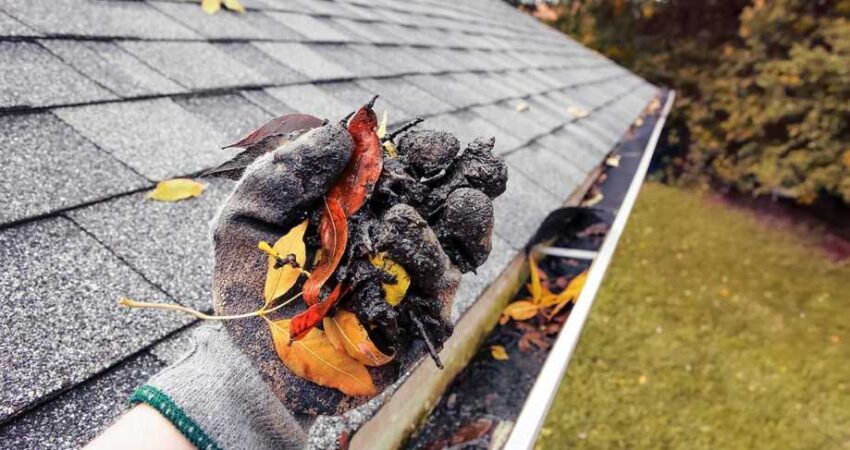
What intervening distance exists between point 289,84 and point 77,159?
0.87 meters

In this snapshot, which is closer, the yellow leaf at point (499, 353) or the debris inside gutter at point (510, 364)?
the debris inside gutter at point (510, 364)

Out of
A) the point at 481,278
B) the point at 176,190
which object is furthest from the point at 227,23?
the point at 481,278

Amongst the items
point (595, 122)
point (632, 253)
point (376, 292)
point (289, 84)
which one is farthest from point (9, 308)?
point (632, 253)

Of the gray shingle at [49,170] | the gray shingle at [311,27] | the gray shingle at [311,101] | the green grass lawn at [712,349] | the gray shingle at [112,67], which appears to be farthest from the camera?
the green grass lawn at [712,349]

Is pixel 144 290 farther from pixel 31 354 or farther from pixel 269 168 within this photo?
pixel 269 168

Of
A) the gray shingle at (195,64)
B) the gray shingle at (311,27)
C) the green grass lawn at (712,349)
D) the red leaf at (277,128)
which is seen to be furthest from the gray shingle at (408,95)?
the green grass lawn at (712,349)

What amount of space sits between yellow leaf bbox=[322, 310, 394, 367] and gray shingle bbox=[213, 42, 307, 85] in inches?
51.3

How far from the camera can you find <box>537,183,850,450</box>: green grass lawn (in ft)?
14.3

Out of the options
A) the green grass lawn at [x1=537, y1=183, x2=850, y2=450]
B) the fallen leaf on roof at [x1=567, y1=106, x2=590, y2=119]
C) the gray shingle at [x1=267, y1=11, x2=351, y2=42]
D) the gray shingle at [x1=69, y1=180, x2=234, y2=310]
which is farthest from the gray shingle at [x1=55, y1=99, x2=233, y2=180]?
the green grass lawn at [x1=537, y1=183, x2=850, y2=450]

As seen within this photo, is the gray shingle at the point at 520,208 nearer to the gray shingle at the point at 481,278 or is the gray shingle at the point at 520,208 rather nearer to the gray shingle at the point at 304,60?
the gray shingle at the point at 481,278

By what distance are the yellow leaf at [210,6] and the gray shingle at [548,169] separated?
1.23 metres

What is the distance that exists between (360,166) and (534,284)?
103 centimetres

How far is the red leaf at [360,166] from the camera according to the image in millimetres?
710

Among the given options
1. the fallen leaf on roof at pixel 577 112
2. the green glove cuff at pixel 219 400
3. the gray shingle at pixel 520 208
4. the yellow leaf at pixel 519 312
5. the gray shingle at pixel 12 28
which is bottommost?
the yellow leaf at pixel 519 312
